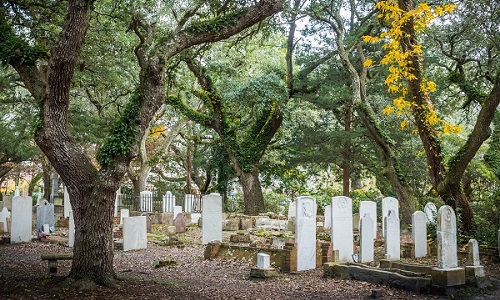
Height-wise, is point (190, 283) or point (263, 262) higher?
point (263, 262)

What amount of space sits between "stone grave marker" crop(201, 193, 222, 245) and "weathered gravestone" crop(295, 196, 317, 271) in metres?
3.47

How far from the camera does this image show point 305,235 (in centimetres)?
1074

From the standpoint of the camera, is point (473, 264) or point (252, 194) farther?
point (252, 194)

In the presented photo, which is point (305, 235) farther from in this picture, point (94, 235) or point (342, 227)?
point (94, 235)

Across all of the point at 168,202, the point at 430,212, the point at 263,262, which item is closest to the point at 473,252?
the point at 263,262

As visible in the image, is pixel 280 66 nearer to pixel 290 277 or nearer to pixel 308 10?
pixel 308 10

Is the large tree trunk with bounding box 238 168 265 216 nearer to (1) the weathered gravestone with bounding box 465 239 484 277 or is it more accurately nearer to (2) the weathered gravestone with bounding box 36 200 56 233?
(2) the weathered gravestone with bounding box 36 200 56 233

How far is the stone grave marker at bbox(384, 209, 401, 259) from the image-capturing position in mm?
11555

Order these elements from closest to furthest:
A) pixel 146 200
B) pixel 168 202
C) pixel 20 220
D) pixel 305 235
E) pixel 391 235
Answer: pixel 305 235 < pixel 391 235 < pixel 20 220 < pixel 146 200 < pixel 168 202

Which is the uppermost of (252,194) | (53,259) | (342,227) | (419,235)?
(252,194)

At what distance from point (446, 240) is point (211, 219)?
22.7ft

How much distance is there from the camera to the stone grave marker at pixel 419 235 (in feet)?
40.8

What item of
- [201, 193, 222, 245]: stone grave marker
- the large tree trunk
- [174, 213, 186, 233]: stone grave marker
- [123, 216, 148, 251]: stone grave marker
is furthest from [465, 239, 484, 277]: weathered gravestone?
the large tree trunk

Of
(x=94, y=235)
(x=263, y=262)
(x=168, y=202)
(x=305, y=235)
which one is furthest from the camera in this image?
(x=168, y=202)
